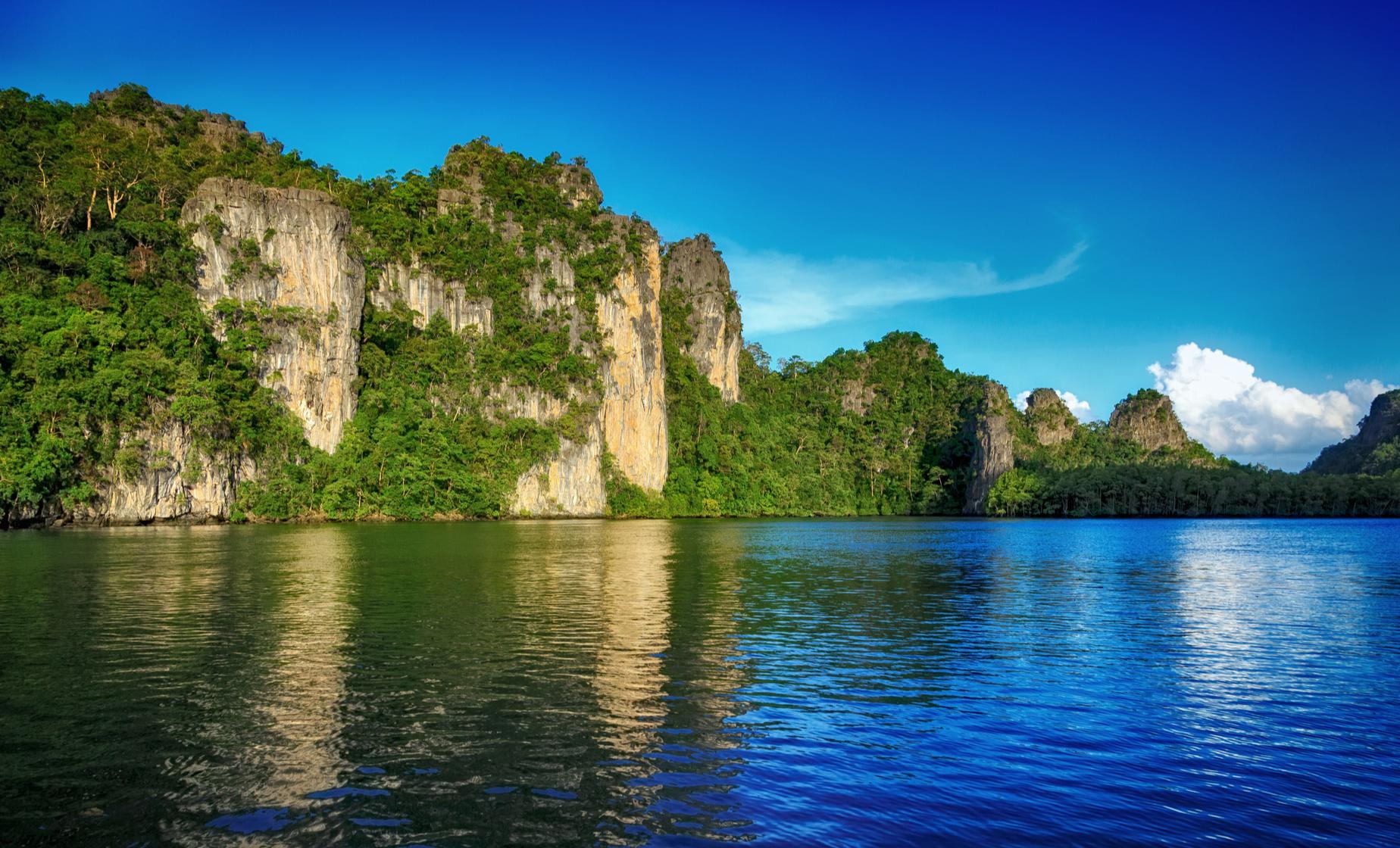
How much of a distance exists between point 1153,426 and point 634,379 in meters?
90.5

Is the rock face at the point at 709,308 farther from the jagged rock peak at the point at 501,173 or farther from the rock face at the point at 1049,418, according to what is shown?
the rock face at the point at 1049,418

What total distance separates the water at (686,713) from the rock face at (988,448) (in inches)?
3413

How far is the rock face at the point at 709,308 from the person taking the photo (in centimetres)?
10975

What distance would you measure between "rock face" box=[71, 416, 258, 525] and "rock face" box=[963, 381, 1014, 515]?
277ft

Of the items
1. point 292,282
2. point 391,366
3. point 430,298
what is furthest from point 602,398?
point 292,282

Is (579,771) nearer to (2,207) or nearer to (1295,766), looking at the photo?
(1295,766)

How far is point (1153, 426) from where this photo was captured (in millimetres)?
134750

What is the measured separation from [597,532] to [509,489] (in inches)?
933

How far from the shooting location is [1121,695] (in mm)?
11570

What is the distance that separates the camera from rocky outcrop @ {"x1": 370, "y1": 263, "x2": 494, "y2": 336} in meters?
76.9

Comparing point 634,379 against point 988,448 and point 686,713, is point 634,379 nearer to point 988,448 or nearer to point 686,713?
point 988,448

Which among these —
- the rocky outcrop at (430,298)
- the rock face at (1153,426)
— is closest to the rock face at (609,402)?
the rocky outcrop at (430,298)

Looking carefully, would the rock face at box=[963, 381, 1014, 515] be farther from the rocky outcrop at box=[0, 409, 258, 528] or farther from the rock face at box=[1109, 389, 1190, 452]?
the rocky outcrop at box=[0, 409, 258, 528]

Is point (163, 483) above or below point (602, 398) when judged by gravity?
below
